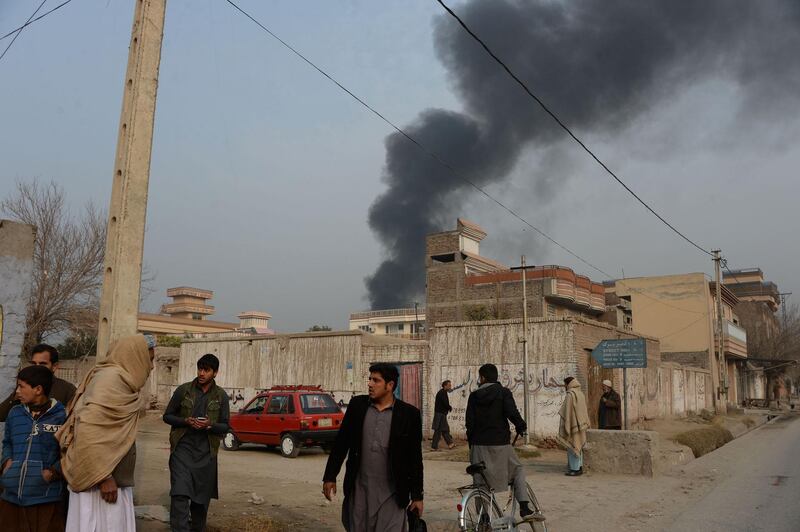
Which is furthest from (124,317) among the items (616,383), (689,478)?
(616,383)

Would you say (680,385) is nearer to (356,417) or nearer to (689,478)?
(689,478)

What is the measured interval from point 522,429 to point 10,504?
476 centimetres

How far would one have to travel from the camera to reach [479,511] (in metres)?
6.32

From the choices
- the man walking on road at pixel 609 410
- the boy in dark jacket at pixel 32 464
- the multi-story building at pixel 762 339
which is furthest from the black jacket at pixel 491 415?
the multi-story building at pixel 762 339

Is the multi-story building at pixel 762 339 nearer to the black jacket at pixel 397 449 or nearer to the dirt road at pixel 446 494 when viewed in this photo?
the dirt road at pixel 446 494

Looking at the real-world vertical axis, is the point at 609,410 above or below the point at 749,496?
above

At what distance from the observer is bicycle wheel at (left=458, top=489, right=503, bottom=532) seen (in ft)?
20.1

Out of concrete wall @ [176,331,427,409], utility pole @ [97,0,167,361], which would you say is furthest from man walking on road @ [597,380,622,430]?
utility pole @ [97,0,167,361]

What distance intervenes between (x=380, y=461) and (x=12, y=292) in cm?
430

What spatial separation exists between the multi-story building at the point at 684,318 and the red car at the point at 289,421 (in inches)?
1363

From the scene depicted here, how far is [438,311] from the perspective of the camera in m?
62.2

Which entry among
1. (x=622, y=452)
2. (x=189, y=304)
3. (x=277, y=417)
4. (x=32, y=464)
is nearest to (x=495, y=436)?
(x=32, y=464)

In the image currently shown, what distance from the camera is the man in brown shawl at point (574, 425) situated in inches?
485

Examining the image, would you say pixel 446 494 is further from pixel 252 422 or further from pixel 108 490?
pixel 252 422
